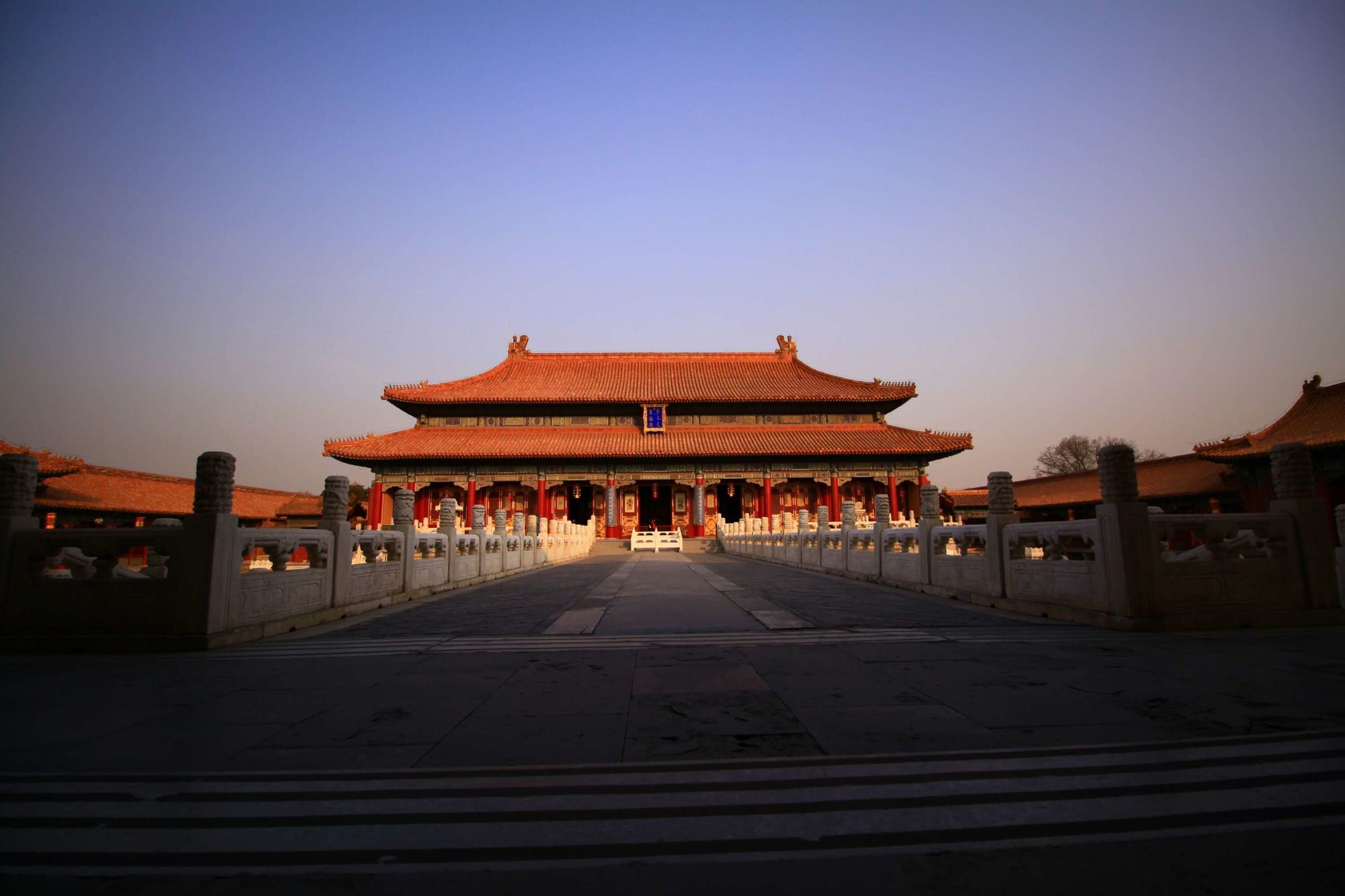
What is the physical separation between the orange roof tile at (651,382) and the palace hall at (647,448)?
99 millimetres

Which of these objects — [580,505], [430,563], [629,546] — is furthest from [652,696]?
[580,505]

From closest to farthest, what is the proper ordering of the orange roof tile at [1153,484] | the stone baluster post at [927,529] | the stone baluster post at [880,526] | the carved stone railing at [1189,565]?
the carved stone railing at [1189,565], the stone baluster post at [927,529], the stone baluster post at [880,526], the orange roof tile at [1153,484]

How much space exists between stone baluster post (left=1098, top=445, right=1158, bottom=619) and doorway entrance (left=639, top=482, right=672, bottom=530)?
28235 millimetres

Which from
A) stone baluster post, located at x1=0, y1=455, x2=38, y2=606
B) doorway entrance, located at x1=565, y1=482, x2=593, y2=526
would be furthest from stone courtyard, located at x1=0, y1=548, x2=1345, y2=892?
doorway entrance, located at x1=565, y1=482, x2=593, y2=526

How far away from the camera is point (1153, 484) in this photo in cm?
2428

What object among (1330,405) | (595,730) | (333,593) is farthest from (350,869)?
(1330,405)

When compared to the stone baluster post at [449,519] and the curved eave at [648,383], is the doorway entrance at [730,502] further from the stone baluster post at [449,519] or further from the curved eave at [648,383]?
the stone baluster post at [449,519]

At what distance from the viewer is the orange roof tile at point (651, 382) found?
3178 centimetres

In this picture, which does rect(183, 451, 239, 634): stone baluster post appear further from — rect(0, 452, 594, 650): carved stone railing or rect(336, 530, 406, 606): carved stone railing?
rect(336, 530, 406, 606): carved stone railing

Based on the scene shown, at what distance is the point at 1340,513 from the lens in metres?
7.27

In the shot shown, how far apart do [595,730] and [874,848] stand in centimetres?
140

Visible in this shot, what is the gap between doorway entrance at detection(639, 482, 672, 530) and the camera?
34125 millimetres

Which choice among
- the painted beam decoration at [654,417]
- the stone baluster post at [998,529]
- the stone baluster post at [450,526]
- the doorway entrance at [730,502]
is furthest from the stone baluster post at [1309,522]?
the doorway entrance at [730,502]

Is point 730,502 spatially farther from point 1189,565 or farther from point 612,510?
point 1189,565
